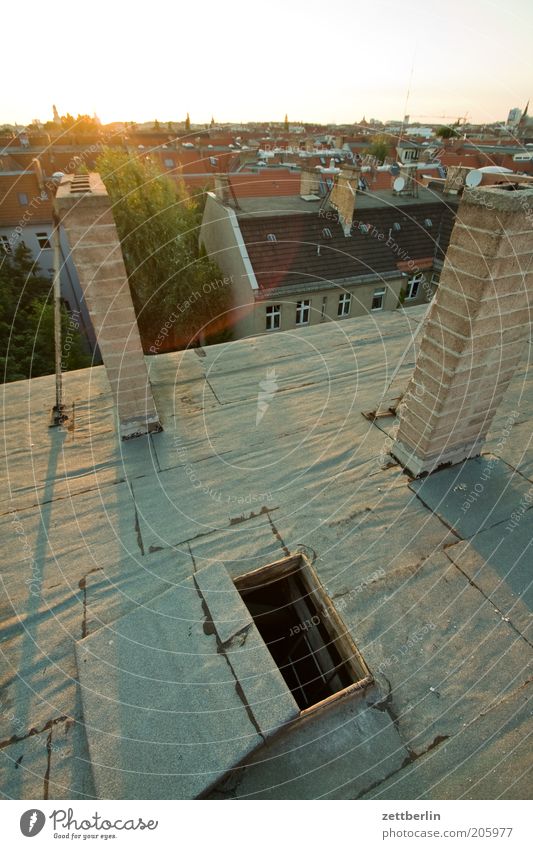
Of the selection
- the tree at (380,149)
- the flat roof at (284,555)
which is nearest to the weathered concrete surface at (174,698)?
the flat roof at (284,555)

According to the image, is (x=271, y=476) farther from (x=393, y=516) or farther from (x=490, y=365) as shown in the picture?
(x=490, y=365)

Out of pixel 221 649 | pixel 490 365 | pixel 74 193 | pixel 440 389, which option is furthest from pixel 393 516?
pixel 74 193

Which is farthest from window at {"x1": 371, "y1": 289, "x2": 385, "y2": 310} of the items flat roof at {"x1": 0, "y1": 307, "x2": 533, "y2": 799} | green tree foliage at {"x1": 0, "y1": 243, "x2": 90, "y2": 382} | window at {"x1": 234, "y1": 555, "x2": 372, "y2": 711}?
window at {"x1": 234, "y1": 555, "x2": 372, "y2": 711}

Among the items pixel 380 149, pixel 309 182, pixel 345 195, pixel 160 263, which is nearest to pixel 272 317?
pixel 345 195

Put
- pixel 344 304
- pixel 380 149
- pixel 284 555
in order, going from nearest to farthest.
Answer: pixel 284 555
pixel 344 304
pixel 380 149

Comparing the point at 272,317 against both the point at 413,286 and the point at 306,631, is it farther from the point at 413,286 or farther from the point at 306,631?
the point at 306,631
